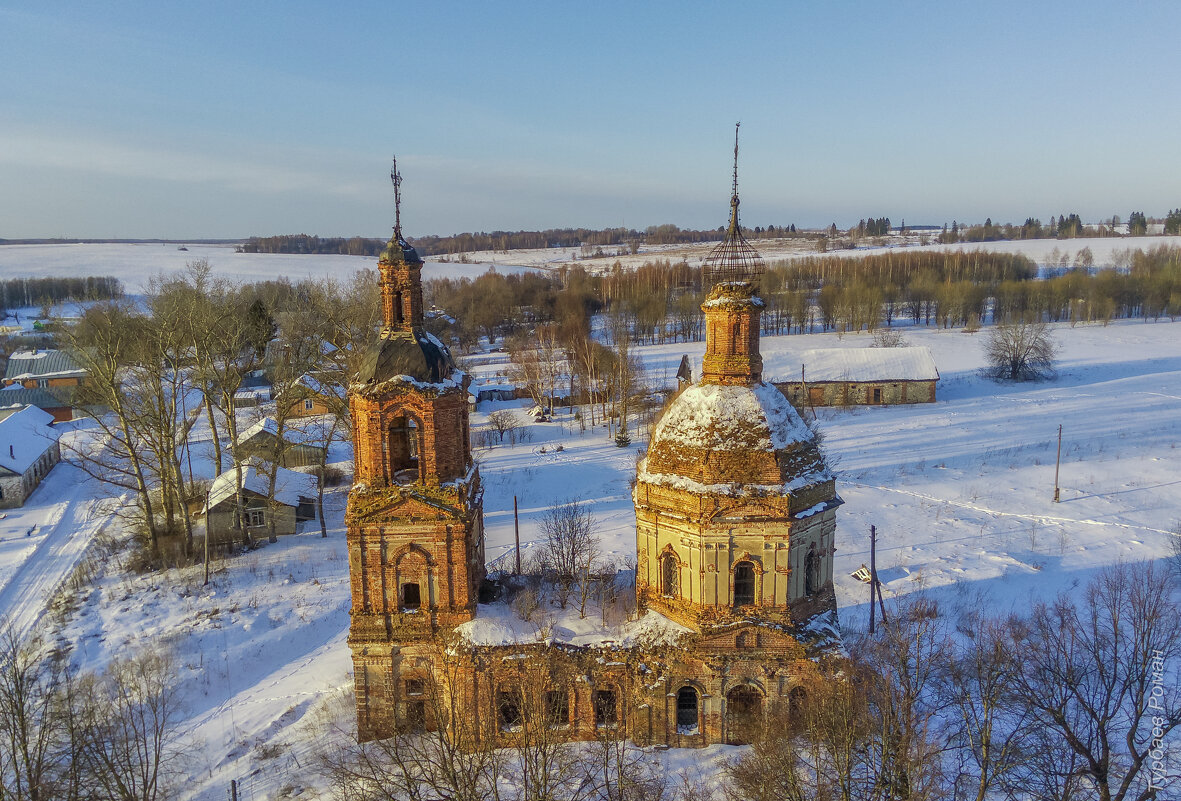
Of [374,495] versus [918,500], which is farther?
[918,500]

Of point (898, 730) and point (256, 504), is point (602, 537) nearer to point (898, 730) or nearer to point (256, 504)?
point (256, 504)

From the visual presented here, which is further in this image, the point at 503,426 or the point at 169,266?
the point at 169,266

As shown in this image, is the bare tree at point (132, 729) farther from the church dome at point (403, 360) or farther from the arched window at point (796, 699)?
the arched window at point (796, 699)

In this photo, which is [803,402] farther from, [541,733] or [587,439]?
[541,733]

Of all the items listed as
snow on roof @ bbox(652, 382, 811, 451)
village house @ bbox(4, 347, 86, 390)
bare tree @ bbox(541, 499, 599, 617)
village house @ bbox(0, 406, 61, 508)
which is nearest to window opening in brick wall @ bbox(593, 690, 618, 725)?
bare tree @ bbox(541, 499, 599, 617)

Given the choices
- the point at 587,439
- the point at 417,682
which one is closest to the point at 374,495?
the point at 417,682

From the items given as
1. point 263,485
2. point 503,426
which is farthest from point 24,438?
point 503,426
